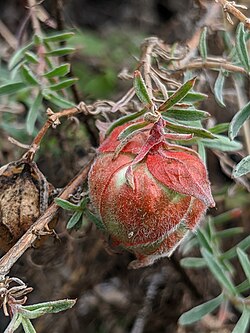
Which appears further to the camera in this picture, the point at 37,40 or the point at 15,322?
the point at 37,40

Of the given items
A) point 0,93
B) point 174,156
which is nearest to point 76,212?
point 174,156

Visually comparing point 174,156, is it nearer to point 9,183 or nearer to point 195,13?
point 9,183

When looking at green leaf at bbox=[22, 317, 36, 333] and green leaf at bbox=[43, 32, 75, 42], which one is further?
green leaf at bbox=[43, 32, 75, 42]

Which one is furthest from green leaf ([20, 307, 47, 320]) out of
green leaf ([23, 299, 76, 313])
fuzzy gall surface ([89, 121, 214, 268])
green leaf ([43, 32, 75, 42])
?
green leaf ([43, 32, 75, 42])

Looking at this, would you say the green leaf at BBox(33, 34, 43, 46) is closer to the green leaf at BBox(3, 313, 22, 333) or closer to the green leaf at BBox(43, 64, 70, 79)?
the green leaf at BBox(43, 64, 70, 79)

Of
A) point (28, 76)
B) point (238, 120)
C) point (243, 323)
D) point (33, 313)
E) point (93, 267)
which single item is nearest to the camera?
point (33, 313)

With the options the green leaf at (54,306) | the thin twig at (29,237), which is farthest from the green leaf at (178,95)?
the green leaf at (54,306)

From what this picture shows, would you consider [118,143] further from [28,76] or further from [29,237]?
[28,76]

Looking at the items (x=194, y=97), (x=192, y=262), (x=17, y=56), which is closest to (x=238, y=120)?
(x=194, y=97)
